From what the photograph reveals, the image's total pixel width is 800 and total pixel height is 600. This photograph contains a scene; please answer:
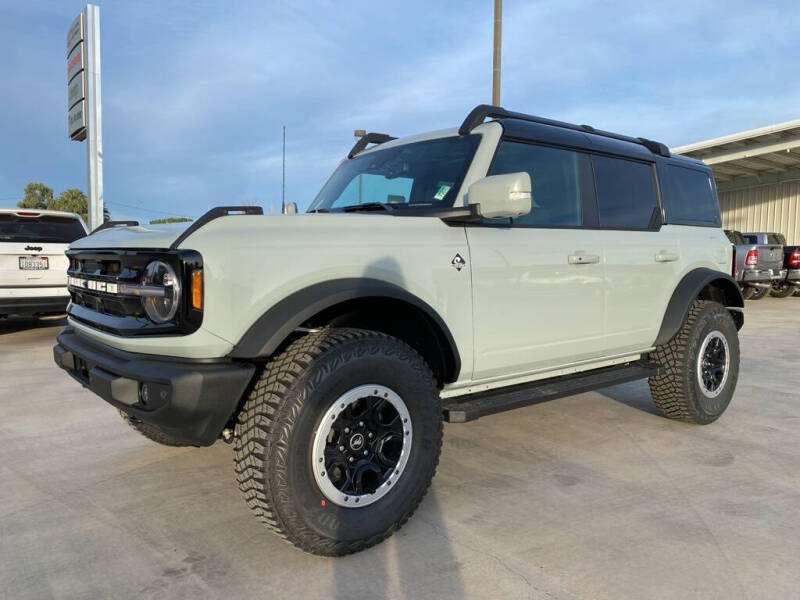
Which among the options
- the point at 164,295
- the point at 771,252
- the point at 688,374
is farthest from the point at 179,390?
the point at 771,252

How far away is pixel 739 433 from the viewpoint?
14.8 ft

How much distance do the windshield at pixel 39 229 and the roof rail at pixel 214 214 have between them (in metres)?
6.73

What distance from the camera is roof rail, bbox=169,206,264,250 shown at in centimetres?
240

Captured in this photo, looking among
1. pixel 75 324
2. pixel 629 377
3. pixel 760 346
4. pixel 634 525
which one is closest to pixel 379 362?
pixel 634 525

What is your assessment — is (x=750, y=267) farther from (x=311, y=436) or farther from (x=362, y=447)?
(x=311, y=436)

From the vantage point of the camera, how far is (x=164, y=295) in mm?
2414

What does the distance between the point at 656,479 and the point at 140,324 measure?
2877 millimetres

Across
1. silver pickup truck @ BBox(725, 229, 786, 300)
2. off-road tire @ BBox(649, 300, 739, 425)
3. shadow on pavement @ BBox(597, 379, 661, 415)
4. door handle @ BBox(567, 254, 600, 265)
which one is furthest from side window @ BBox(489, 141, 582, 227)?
silver pickup truck @ BBox(725, 229, 786, 300)

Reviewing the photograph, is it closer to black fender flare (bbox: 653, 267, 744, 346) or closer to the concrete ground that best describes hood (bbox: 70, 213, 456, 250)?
the concrete ground

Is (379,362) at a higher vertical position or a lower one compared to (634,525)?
higher

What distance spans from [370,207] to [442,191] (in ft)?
1.44

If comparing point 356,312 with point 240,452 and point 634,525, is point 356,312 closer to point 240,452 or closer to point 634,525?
point 240,452

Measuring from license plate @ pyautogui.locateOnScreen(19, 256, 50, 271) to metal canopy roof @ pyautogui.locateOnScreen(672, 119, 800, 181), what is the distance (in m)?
19.3

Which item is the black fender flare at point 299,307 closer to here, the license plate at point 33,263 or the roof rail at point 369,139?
the roof rail at point 369,139
